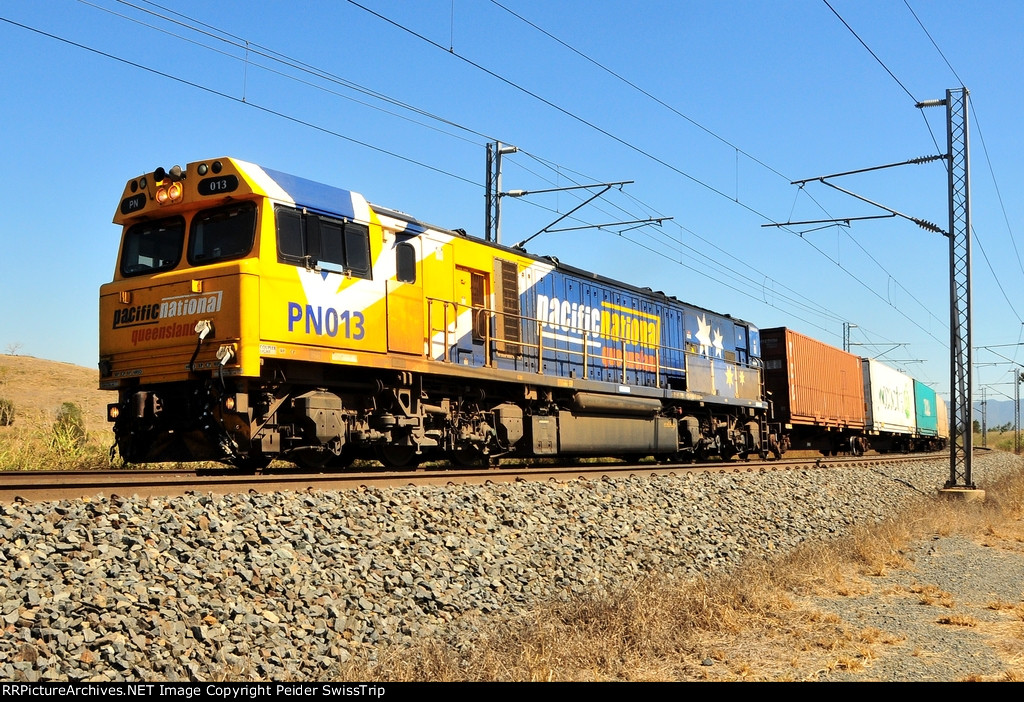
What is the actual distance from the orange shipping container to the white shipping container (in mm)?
2119

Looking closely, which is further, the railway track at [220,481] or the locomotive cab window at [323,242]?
the locomotive cab window at [323,242]

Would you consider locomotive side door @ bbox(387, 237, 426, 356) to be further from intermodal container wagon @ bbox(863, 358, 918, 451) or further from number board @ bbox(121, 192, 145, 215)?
intermodal container wagon @ bbox(863, 358, 918, 451)

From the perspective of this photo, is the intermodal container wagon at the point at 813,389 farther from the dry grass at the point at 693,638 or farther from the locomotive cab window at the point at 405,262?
the dry grass at the point at 693,638

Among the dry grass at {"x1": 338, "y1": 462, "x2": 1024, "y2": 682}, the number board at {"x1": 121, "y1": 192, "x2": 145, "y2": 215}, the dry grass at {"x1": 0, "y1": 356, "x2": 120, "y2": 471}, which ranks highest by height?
the number board at {"x1": 121, "y1": 192, "x2": 145, "y2": 215}

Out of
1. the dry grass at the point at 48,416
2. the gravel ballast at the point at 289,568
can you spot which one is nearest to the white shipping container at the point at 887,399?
the gravel ballast at the point at 289,568

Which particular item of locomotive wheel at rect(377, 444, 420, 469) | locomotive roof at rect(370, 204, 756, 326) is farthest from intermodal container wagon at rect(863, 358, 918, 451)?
locomotive wheel at rect(377, 444, 420, 469)

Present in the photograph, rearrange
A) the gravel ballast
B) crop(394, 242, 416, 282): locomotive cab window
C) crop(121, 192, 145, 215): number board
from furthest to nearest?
1. crop(394, 242, 416, 282): locomotive cab window
2. crop(121, 192, 145, 215): number board
3. the gravel ballast

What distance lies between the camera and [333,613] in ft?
19.2

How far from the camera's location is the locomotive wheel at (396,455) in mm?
11930

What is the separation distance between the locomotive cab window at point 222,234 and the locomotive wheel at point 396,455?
3.50 metres

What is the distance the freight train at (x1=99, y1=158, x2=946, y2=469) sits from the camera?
9.56m
